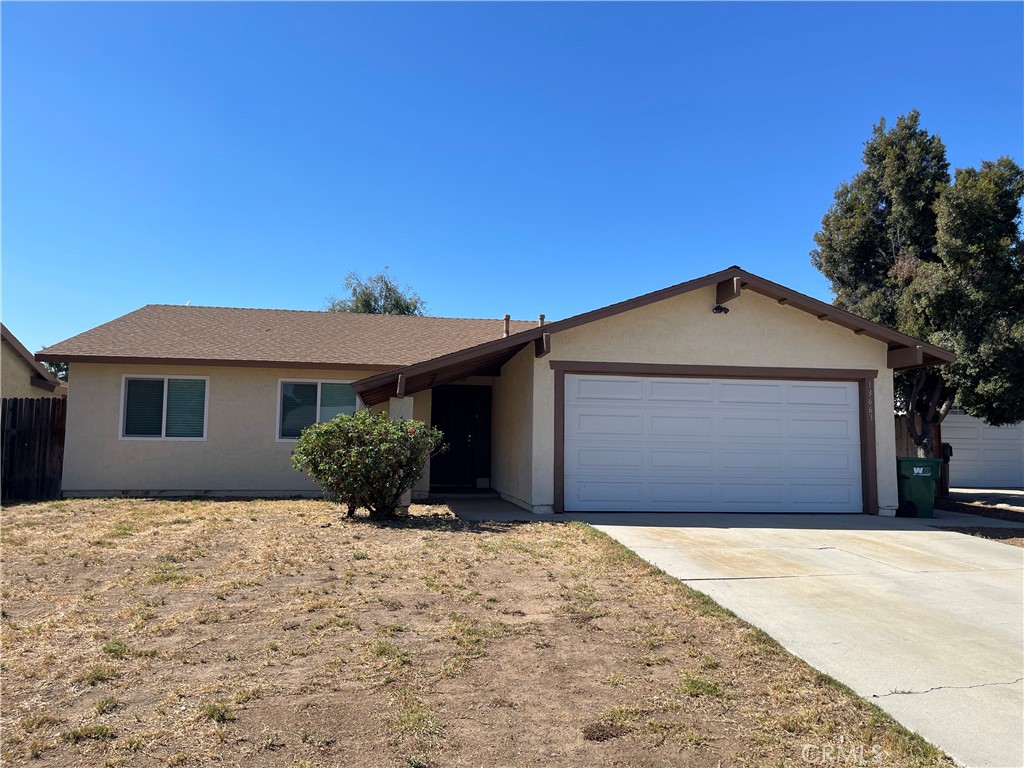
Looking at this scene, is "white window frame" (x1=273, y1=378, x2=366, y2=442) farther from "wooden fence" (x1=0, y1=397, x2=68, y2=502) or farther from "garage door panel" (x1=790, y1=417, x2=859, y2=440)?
"garage door panel" (x1=790, y1=417, x2=859, y2=440)

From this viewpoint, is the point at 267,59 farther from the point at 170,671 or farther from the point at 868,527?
the point at 868,527

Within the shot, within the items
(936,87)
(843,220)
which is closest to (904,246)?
(843,220)

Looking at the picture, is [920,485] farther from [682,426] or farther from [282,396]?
[282,396]

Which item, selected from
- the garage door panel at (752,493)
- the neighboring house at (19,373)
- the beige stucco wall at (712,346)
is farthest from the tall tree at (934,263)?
the neighboring house at (19,373)

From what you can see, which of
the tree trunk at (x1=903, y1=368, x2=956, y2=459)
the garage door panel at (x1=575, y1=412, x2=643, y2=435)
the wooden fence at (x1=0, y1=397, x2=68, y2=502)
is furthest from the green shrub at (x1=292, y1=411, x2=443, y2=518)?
the tree trunk at (x1=903, y1=368, x2=956, y2=459)

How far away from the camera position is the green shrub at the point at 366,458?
9.52 metres

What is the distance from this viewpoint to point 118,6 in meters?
8.99

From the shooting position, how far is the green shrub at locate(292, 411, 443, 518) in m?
9.52

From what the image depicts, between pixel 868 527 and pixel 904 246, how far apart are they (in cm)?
844

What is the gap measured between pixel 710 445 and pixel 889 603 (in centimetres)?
553

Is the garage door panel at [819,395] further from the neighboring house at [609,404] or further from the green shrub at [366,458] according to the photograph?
the green shrub at [366,458]

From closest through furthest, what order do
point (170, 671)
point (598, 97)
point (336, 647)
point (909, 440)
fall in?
1. point (170, 671)
2. point (336, 647)
3. point (598, 97)
4. point (909, 440)

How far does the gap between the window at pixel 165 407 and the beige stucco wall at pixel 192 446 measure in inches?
6.2

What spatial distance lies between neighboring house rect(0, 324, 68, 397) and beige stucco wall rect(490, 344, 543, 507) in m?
11.2
